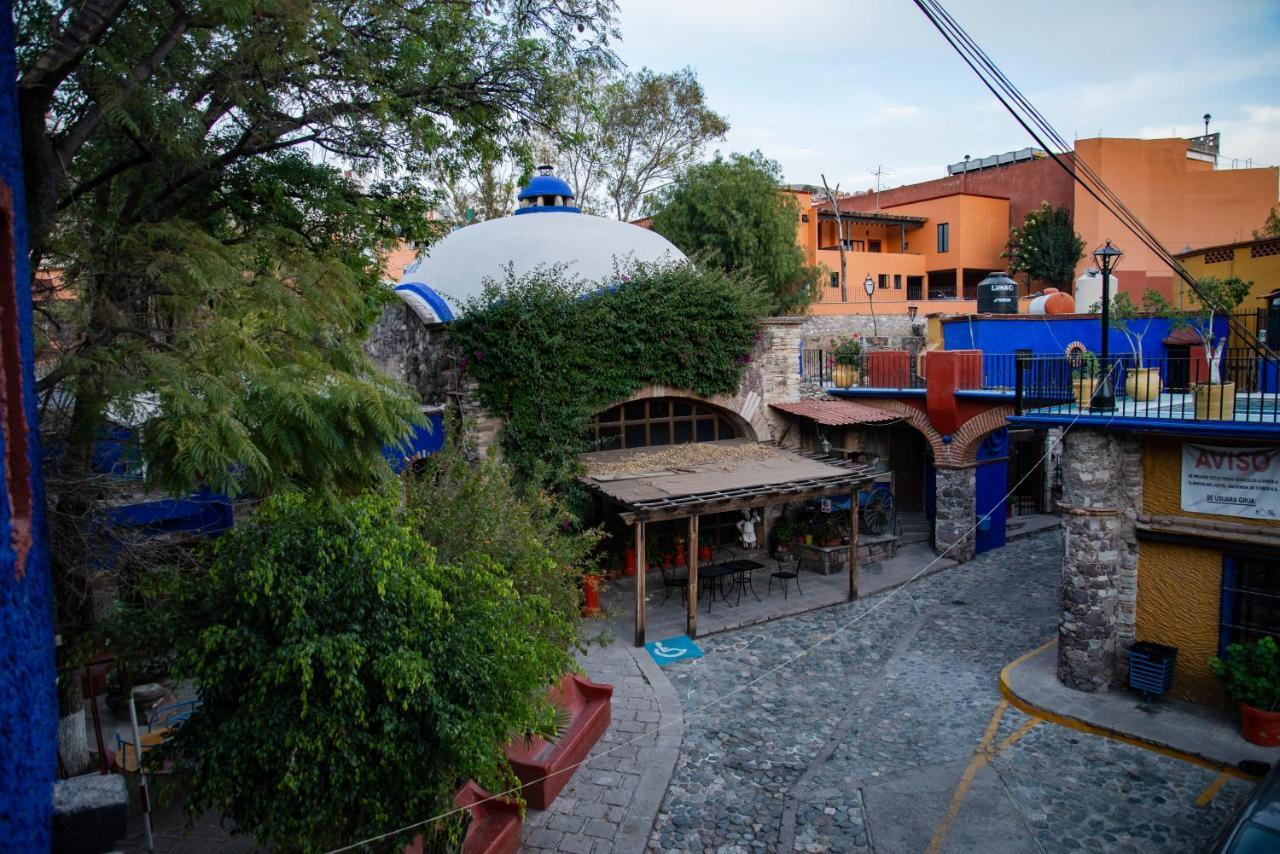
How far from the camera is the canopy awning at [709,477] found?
11.3 metres

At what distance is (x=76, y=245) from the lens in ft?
18.1

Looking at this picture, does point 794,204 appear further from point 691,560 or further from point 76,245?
point 76,245

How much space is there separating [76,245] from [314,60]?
238cm

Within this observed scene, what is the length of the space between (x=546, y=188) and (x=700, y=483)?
8.53 meters

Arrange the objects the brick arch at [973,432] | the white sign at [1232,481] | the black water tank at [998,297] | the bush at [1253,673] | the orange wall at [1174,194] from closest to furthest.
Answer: the bush at [1253,673] → the white sign at [1232,481] → the brick arch at [973,432] → the black water tank at [998,297] → the orange wall at [1174,194]

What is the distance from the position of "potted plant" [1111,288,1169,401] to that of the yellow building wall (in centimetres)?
89

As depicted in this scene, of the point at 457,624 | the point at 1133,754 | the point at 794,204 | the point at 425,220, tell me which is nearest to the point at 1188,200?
the point at 794,204

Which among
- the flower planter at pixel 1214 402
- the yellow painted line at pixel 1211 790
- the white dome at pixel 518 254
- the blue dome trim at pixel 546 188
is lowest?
the yellow painted line at pixel 1211 790

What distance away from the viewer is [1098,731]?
8.48 metres

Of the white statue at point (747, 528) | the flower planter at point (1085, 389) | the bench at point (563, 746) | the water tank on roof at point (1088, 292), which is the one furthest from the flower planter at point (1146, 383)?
the water tank on roof at point (1088, 292)

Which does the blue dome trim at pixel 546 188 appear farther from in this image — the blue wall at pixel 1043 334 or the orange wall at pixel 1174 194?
the orange wall at pixel 1174 194

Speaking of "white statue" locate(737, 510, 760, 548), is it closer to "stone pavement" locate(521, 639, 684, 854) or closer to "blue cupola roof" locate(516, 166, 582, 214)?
"stone pavement" locate(521, 639, 684, 854)

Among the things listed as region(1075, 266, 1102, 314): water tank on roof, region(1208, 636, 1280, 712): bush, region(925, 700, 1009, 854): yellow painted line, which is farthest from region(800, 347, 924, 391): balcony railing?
region(1208, 636, 1280, 712): bush

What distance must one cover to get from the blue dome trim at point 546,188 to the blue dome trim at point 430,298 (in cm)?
407
